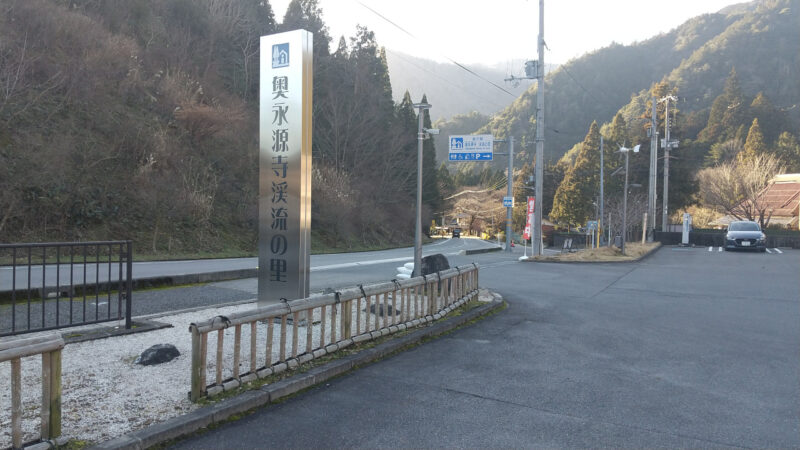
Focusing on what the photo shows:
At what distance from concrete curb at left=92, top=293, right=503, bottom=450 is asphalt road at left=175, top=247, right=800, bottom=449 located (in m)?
0.10

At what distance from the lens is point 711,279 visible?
48.9 ft

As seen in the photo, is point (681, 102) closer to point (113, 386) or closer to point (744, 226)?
point (744, 226)

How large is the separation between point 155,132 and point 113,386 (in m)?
25.3

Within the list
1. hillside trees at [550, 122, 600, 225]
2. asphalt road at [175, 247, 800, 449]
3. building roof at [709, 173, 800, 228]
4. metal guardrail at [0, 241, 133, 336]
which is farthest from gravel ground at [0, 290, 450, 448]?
hillside trees at [550, 122, 600, 225]

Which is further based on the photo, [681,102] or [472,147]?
[681,102]

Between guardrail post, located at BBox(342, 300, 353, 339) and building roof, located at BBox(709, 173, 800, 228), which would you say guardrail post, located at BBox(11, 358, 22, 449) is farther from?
building roof, located at BBox(709, 173, 800, 228)

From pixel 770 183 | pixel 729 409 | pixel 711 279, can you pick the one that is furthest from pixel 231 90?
pixel 770 183

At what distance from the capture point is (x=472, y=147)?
2380cm

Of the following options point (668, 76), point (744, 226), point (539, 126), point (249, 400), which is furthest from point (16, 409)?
point (668, 76)

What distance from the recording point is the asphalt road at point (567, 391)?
144 inches

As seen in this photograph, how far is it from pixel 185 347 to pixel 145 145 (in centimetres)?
2286

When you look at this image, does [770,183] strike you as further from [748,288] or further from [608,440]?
[608,440]

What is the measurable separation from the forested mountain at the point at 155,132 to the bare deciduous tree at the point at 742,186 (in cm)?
2913

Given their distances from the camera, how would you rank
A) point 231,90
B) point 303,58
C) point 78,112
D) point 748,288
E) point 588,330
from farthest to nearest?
point 231,90
point 78,112
point 748,288
point 588,330
point 303,58
